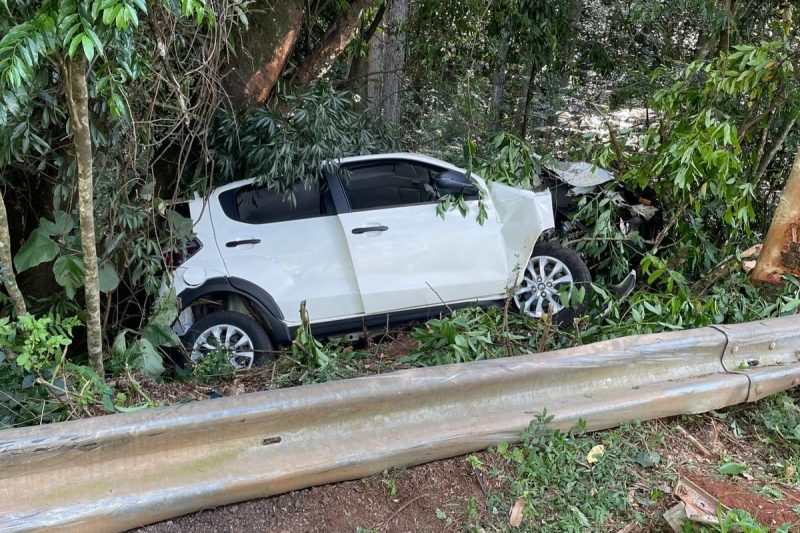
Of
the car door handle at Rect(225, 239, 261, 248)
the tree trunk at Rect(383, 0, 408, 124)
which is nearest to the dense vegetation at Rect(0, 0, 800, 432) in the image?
the car door handle at Rect(225, 239, 261, 248)

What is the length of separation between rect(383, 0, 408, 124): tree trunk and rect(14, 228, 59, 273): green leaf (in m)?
6.39

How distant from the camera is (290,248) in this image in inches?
223

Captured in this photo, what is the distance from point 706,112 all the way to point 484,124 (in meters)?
4.14

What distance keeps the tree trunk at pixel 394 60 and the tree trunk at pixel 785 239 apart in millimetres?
6261

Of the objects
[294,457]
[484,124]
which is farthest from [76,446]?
[484,124]

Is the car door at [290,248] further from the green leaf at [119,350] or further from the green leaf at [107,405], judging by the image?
the green leaf at [107,405]

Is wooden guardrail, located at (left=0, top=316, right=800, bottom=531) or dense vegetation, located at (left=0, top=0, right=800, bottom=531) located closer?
wooden guardrail, located at (left=0, top=316, right=800, bottom=531)

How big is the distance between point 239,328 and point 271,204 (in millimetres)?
1065

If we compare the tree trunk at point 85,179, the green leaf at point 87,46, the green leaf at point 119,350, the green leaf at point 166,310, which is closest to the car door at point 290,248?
the green leaf at point 166,310

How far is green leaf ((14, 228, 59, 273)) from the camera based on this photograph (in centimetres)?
423

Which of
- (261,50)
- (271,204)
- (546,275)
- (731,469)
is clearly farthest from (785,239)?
(261,50)

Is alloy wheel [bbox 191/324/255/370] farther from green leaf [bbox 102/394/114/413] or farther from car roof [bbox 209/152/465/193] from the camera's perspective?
green leaf [bbox 102/394/114/413]

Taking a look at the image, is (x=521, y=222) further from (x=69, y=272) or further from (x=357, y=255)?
(x=69, y=272)

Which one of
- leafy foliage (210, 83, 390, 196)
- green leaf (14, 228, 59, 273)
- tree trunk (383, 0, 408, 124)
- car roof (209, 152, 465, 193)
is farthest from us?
tree trunk (383, 0, 408, 124)
